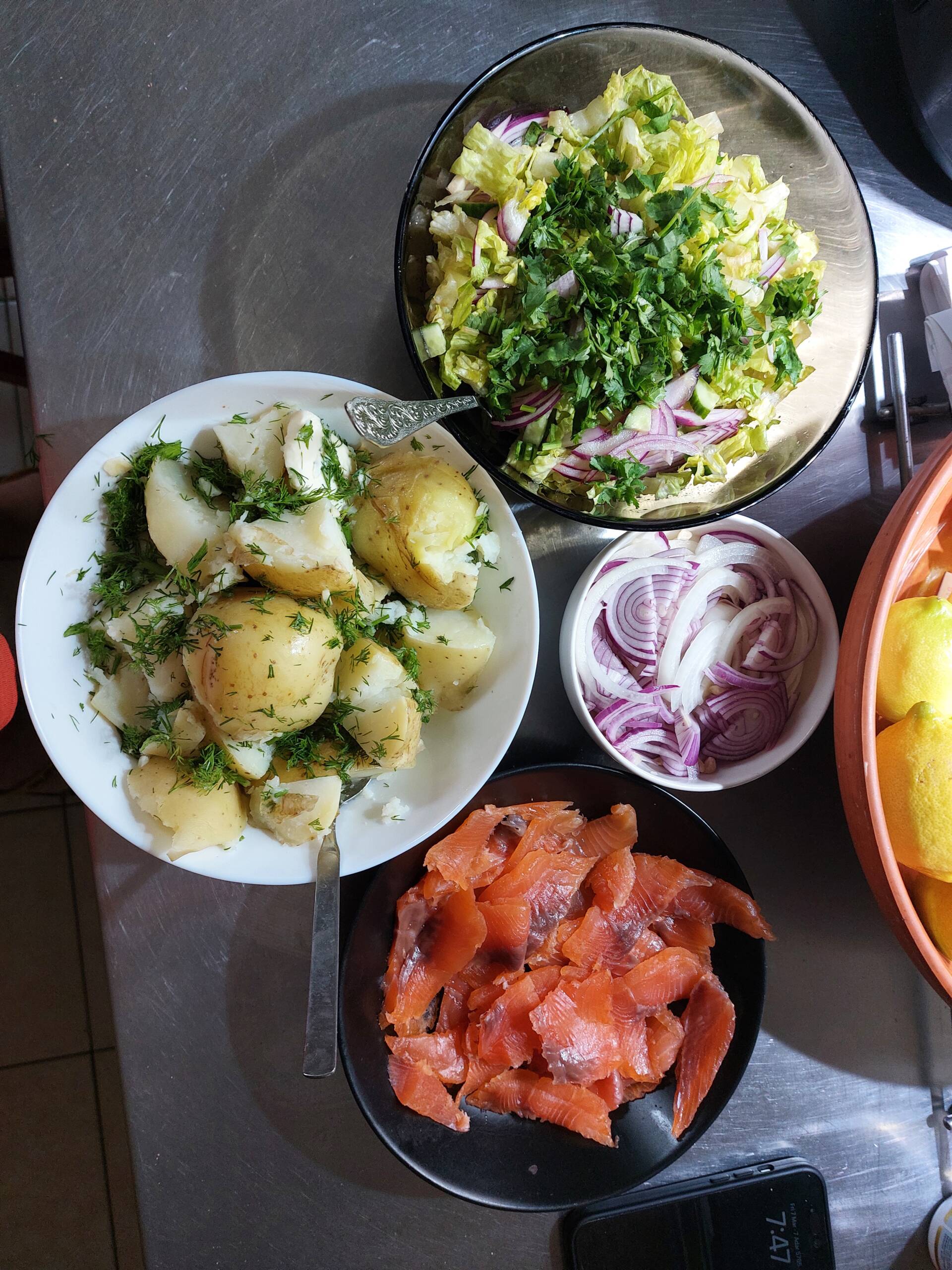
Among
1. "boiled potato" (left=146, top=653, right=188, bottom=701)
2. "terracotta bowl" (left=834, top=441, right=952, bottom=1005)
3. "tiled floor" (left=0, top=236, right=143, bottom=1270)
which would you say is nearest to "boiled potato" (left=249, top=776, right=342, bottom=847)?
"boiled potato" (left=146, top=653, right=188, bottom=701)

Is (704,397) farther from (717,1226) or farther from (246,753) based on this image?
(717,1226)

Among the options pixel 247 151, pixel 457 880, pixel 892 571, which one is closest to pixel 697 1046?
pixel 457 880

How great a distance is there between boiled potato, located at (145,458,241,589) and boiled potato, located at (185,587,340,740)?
0.17 ft

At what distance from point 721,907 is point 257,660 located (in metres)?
0.82

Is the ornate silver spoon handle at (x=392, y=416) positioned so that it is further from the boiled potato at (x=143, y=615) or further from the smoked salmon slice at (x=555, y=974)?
the smoked salmon slice at (x=555, y=974)

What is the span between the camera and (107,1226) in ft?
6.75

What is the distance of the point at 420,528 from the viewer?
3.20ft

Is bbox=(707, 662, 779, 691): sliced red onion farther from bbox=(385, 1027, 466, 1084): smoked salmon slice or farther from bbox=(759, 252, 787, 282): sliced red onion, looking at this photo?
bbox=(385, 1027, 466, 1084): smoked salmon slice

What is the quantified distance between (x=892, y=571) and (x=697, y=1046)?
2.50ft

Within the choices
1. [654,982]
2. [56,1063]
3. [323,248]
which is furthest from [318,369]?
[56,1063]

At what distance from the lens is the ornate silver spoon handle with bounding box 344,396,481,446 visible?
98 centimetres

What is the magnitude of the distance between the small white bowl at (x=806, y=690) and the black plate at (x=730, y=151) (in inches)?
4.4

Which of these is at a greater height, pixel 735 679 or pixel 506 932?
pixel 735 679

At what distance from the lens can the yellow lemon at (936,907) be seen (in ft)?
3.89
